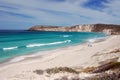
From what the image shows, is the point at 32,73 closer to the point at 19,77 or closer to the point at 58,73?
the point at 19,77

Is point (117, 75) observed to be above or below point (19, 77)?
above

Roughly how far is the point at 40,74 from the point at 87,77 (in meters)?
3.03

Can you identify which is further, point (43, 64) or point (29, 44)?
point (29, 44)

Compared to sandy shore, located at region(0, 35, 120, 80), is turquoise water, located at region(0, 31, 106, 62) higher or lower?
lower

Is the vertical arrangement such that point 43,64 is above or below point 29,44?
above

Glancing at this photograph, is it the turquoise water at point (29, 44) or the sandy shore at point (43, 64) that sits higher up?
the sandy shore at point (43, 64)

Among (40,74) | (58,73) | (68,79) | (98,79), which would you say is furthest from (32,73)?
(98,79)

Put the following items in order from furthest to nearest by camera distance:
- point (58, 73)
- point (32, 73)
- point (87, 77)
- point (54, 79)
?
point (32, 73) → point (58, 73) → point (54, 79) → point (87, 77)

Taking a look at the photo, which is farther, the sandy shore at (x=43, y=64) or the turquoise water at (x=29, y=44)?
the turquoise water at (x=29, y=44)

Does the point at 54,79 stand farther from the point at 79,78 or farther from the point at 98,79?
the point at 98,79

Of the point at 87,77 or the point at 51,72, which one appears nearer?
the point at 87,77

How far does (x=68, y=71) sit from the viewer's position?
11281mm

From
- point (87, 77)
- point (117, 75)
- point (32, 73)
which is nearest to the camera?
point (117, 75)

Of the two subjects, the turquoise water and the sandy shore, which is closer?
the sandy shore
